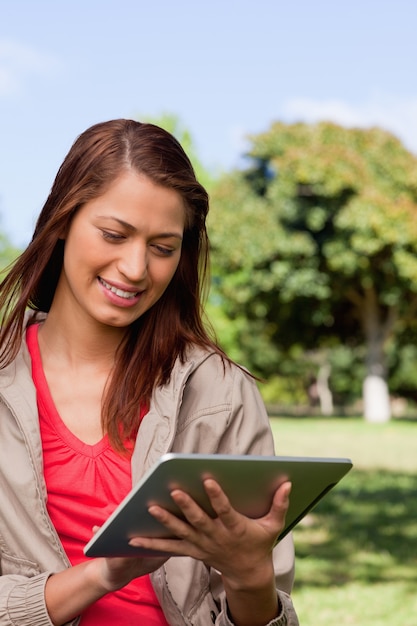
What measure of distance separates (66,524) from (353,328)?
2879 cm

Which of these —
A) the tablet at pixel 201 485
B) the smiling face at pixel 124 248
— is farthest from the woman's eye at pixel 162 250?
the tablet at pixel 201 485

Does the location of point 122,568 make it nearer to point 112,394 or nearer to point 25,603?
point 25,603

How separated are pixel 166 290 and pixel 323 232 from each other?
80.5 feet

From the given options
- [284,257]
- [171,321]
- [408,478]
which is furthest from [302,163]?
[171,321]

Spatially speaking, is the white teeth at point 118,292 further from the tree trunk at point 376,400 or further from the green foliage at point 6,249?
the green foliage at point 6,249

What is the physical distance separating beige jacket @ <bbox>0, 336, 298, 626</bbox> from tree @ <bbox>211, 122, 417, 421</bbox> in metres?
23.1

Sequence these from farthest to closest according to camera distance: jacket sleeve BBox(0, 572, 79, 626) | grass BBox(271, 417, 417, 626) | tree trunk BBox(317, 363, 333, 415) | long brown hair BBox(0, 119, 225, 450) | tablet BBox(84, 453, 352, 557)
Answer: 1. tree trunk BBox(317, 363, 333, 415)
2. grass BBox(271, 417, 417, 626)
3. long brown hair BBox(0, 119, 225, 450)
4. jacket sleeve BBox(0, 572, 79, 626)
5. tablet BBox(84, 453, 352, 557)

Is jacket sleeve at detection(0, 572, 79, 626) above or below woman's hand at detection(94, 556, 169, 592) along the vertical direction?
below

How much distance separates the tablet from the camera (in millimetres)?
1616

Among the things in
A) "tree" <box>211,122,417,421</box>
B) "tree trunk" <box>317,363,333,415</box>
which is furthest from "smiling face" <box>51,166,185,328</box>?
"tree trunk" <box>317,363,333,415</box>

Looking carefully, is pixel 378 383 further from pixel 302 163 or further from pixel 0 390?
pixel 0 390

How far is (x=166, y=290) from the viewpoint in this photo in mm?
2420

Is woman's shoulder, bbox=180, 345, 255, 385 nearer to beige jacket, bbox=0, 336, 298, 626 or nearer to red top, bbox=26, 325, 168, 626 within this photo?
beige jacket, bbox=0, 336, 298, 626

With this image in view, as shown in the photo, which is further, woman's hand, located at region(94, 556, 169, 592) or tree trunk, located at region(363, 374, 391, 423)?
tree trunk, located at region(363, 374, 391, 423)
